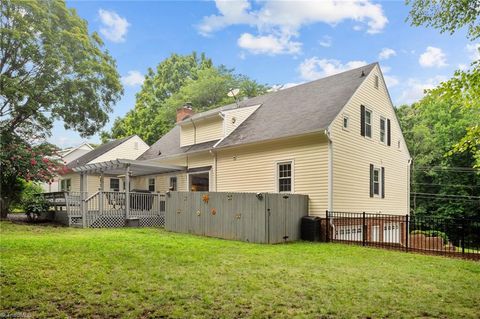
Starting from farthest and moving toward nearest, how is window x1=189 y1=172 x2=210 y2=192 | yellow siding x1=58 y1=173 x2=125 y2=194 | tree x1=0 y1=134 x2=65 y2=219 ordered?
yellow siding x1=58 y1=173 x2=125 y2=194 → window x1=189 y1=172 x2=210 y2=192 → tree x1=0 y1=134 x2=65 y2=219

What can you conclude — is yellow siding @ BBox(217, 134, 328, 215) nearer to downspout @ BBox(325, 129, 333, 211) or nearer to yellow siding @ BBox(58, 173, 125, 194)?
downspout @ BBox(325, 129, 333, 211)

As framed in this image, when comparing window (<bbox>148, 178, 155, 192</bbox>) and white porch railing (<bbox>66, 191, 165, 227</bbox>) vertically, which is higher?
window (<bbox>148, 178, 155, 192</bbox>)

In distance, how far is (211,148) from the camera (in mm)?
16547

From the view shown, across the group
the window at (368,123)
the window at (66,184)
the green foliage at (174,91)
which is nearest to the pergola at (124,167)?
the window at (66,184)

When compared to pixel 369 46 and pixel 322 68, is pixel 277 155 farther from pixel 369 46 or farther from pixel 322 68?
pixel 322 68

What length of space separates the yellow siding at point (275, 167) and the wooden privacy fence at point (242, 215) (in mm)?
648

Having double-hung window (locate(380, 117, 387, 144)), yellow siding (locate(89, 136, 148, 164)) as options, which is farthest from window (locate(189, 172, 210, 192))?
double-hung window (locate(380, 117, 387, 144))

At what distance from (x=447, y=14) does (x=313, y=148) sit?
626 cm

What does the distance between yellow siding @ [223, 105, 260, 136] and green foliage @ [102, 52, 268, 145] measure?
15970 millimetres

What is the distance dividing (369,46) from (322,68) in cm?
419

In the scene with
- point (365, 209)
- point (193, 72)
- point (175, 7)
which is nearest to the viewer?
point (175, 7)

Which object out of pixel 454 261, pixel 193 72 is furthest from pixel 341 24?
pixel 193 72

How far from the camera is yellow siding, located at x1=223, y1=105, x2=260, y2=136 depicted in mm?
17359

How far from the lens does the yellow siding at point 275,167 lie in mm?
13188
